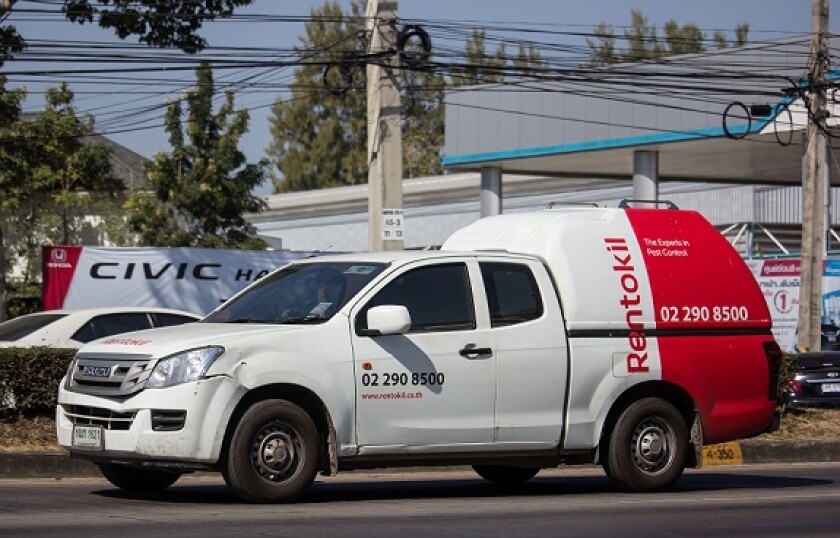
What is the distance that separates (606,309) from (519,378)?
1.04 meters

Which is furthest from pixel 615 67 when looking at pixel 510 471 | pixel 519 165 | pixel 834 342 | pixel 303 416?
pixel 303 416

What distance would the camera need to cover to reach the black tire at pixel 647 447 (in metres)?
11.9

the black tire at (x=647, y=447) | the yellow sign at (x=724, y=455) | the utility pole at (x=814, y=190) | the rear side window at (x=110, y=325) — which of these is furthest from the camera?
the utility pole at (x=814, y=190)

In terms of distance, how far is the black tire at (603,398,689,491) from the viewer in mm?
11859

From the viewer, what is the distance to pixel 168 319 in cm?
1766

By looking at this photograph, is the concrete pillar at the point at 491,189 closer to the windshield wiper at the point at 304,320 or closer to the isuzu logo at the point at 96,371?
the windshield wiper at the point at 304,320

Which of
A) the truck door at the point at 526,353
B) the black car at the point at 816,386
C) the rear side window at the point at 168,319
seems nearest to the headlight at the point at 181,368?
the truck door at the point at 526,353

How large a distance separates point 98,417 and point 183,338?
807mm

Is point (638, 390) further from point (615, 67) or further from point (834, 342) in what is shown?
point (615, 67)

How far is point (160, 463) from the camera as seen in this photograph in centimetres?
1005

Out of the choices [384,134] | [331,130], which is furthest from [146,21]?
[331,130]

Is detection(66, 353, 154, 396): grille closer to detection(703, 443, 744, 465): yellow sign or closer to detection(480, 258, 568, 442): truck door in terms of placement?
detection(480, 258, 568, 442): truck door

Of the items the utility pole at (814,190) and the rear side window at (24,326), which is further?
the utility pole at (814,190)

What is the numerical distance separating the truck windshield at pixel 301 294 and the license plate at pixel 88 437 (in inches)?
55.3
